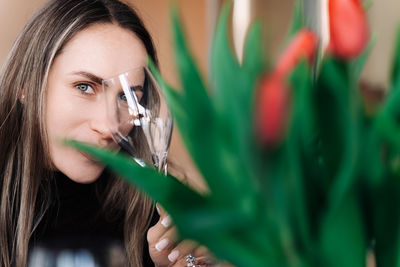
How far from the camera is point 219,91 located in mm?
Answer: 212

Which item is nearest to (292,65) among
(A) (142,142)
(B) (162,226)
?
(A) (142,142)

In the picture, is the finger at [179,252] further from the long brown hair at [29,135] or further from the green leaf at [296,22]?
the green leaf at [296,22]

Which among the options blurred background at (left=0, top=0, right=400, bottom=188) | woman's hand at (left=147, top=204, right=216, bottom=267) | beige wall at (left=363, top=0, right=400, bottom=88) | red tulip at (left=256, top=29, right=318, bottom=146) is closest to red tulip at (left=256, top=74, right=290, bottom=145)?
red tulip at (left=256, top=29, right=318, bottom=146)

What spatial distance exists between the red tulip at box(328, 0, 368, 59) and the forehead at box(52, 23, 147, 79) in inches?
17.1

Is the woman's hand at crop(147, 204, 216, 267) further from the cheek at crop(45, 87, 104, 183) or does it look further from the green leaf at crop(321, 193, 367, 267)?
the green leaf at crop(321, 193, 367, 267)

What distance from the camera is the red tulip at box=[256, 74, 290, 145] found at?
0.56ft

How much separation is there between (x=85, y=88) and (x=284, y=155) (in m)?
0.48

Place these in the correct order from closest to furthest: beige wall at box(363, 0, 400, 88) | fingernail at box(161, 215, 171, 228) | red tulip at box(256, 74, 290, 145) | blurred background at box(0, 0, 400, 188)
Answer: red tulip at box(256, 74, 290, 145) < fingernail at box(161, 215, 171, 228) < blurred background at box(0, 0, 400, 188) < beige wall at box(363, 0, 400, 88)

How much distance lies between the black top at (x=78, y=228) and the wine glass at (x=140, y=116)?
0.53ft

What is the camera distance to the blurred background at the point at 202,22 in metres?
0.70

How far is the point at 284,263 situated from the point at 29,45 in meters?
0.52

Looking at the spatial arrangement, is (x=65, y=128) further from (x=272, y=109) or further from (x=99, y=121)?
(x=272, y=109)

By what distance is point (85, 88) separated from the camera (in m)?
0.65

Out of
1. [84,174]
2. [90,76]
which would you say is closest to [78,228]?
[84,174]
